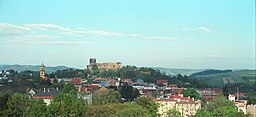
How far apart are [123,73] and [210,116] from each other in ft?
275

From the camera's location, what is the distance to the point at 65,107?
3803 cm

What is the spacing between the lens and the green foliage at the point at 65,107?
3753cm

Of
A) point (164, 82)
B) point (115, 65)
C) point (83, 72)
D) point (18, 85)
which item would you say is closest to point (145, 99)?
point (18, 85)

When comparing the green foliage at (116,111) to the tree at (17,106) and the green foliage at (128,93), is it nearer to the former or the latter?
the tree at (17,106)

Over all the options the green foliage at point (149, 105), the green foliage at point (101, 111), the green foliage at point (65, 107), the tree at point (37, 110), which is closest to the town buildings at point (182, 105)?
the green foliage at point (149, 105)

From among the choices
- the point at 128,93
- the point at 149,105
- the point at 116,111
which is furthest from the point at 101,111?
the point at 128,93

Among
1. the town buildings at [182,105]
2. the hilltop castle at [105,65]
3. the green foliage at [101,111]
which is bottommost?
the town buildings at [182,105]

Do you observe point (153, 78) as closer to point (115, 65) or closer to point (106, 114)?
point (115, 65)

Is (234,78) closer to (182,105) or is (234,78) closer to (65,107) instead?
(182,105)

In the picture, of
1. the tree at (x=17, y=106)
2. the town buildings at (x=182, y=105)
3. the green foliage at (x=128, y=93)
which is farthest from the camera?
the green foliage at (x=128, y=93)

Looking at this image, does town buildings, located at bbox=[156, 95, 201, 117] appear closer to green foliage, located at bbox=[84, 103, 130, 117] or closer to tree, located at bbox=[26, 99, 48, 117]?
green foliage, located at bbox=[84, 103, 130, 117]

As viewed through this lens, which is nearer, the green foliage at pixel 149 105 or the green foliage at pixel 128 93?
the green foliage at pixel 149 105

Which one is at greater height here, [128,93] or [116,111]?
[116,111]

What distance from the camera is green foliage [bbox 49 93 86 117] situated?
37531 mm
